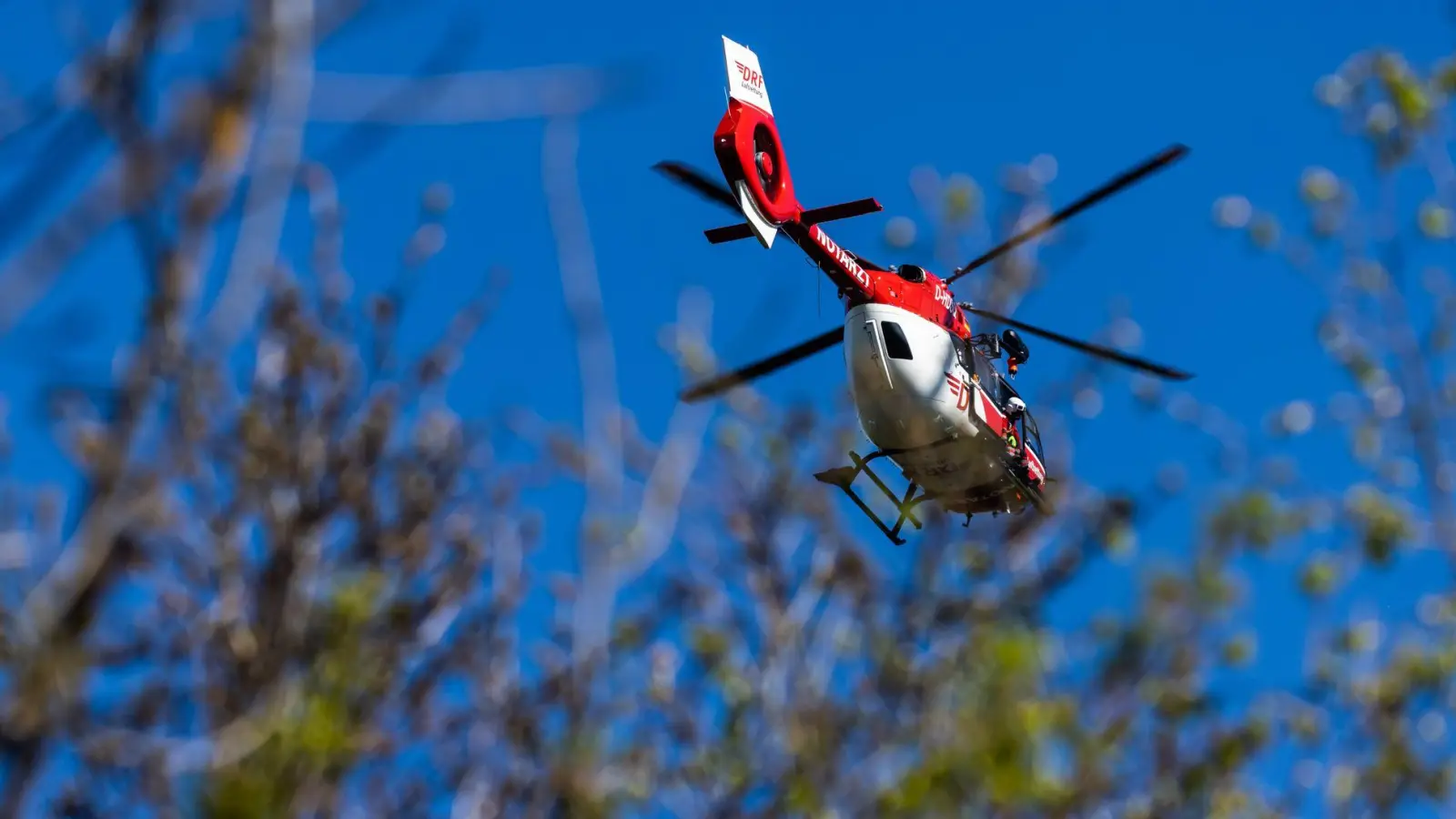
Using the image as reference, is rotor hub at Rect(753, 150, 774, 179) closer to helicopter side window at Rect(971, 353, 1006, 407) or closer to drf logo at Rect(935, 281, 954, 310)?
drf logo at Rect(935, 281, 954, 310)

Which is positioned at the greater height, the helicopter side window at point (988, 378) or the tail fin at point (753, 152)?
the tail fin at point (753, 152)

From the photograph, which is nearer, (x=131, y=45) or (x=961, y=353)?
(x=131, y=45)

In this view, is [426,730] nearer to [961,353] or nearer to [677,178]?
[677,178]

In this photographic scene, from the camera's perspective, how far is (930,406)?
38.2 feet

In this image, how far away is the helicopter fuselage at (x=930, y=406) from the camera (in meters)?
11.6

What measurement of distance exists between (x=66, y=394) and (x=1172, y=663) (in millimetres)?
9058

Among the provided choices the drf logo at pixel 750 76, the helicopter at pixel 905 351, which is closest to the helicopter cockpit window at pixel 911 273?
the helicopter at pixel 905 351

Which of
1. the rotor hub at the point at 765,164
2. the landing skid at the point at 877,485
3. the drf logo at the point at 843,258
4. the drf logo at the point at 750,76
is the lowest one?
the landing skid at the point at 877,485

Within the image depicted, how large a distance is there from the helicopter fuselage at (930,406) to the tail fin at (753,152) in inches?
46.3

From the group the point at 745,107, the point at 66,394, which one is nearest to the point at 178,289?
the point at 66,394

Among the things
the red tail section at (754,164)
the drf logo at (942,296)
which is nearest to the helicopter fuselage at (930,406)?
the drf logo at (942,296)

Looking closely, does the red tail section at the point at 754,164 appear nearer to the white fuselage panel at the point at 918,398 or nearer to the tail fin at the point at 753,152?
the tail fin at the point at 753,152

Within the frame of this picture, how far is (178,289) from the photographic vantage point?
2.56m

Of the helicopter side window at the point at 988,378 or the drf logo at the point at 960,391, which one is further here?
the helicopter side window at the point at 988,378
